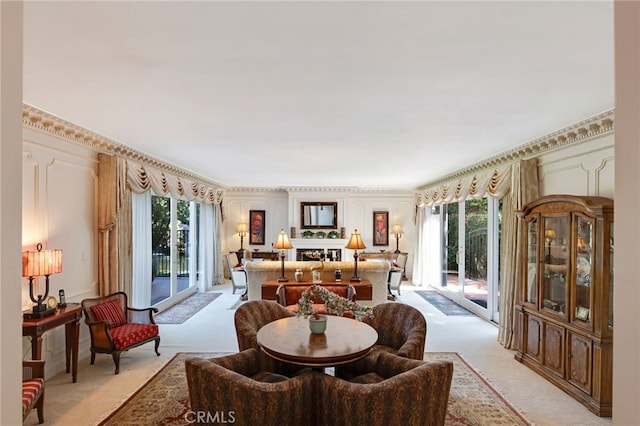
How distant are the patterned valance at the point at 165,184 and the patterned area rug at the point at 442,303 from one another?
5589 millimetres

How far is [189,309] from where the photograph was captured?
21.4 feet

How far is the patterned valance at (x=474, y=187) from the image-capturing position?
190 inches

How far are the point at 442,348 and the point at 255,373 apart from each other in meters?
2.89

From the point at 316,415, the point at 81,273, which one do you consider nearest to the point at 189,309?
the point at 81,273

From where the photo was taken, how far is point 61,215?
3.80 m

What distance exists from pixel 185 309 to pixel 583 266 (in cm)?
632

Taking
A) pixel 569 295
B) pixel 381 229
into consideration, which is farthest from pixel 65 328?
pixel 381 229

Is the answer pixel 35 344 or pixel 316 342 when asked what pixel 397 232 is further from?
pixel 35 344

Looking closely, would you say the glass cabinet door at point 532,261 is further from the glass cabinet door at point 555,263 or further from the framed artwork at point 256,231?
the framed artwork at point 256,231

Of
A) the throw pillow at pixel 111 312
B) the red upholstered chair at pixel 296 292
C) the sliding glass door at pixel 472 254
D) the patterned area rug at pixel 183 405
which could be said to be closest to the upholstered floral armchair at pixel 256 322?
the patterned area rug at pixel 183 405

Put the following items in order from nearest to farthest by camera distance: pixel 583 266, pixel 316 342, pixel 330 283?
pixel 316 342 → pixel 583 266 → pixel 330 283

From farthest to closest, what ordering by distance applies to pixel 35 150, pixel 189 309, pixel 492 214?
pixel 189 309, pixel 492 214, pixel 35 150

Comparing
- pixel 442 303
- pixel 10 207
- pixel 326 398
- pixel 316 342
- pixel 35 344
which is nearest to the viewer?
pixel 10 207

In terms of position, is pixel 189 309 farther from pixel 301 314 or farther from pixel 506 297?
pixel 506 297
